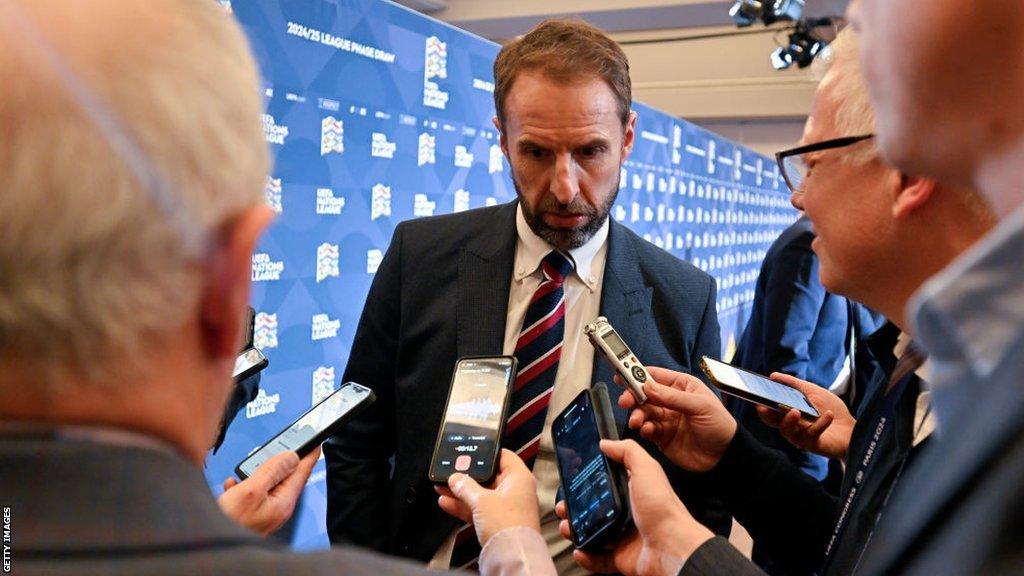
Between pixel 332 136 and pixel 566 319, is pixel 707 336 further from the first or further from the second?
pixel 332 136

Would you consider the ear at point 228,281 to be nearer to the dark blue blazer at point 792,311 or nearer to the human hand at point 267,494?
the human hand at point 267,494

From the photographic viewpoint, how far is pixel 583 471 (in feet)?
4.50

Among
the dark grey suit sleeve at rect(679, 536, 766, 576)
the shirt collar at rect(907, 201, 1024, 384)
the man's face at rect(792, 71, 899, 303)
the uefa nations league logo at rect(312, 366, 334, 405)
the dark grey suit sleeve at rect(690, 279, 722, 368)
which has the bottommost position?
the uefa nations league logo at rect(312, 366, 334, 405)

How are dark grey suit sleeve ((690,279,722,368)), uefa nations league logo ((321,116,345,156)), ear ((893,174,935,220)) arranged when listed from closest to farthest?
ear ((893,174,935,220))
dark grey suit sleeve ((690,279,722,368))
uefa nations league logo ((321,116,345,156))

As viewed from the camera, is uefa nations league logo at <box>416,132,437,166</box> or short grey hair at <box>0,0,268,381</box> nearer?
short grey hair at <box>0,0,268,381</box>

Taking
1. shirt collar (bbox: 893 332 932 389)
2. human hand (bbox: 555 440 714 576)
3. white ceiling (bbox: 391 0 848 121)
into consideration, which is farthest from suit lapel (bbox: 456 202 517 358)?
white ceiling (bbox: 391 0 848 121)

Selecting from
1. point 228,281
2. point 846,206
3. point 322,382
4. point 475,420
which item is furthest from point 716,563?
point 322,382

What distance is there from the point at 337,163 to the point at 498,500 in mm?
1684

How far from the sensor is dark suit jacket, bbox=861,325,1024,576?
432 mm

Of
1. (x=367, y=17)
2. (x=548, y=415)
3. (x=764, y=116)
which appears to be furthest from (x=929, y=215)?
(x=764, y=116)

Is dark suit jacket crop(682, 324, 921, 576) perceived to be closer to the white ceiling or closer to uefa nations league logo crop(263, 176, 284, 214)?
uefa nations league logo crop(263, 176, 284, 214)

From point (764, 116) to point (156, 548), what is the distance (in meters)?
11.6

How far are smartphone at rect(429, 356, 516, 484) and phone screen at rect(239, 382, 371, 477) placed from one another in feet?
0.62

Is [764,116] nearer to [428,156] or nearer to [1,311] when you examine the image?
→ [428,156]
